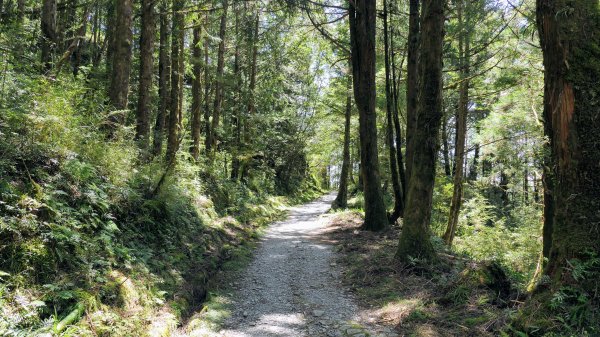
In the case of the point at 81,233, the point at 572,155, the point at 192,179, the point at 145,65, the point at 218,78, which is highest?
the point at 218,78

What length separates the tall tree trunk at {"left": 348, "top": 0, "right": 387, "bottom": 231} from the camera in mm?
11250

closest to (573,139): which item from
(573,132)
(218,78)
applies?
(573,132)

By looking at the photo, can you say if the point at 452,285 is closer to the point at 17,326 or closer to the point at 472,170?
the point at 17,326

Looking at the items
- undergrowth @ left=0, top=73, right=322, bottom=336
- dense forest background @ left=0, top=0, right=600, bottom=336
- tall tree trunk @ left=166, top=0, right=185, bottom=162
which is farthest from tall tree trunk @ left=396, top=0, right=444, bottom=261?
tall tree trunk @ left=166, top=0, right=185, bottom=162

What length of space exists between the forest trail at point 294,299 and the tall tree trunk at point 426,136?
1711 millimetres

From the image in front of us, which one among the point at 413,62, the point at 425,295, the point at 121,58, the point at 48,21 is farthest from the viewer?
the point at 413,62

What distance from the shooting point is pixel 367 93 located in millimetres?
11328

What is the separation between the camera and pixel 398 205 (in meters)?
12.5

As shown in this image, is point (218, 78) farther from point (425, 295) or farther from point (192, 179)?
point (425, 295)

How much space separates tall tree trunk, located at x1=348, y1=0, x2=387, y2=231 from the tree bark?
7.49 meters

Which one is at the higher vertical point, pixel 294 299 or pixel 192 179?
pixel 192 179

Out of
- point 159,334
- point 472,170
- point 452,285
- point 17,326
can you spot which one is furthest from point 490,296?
point 472,170

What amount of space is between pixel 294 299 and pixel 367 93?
7.13 m

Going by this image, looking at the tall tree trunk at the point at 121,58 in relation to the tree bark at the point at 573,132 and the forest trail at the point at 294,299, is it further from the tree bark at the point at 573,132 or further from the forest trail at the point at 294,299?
the tree bark at the point at 573,132
